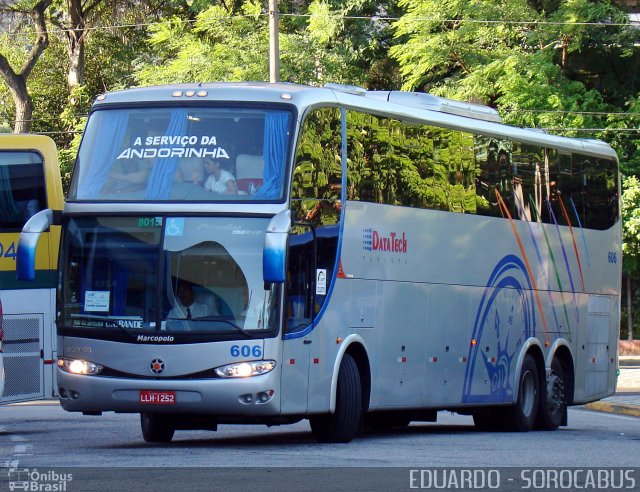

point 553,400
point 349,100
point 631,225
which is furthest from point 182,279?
point 631,225

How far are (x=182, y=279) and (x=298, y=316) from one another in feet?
4.15

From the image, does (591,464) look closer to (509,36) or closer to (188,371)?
(188,371)

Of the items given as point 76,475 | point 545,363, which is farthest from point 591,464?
point 545,363

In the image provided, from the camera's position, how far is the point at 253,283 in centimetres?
1467

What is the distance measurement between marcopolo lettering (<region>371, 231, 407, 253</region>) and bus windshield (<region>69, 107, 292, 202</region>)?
212 centimetres

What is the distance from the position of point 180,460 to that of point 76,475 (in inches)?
64.7

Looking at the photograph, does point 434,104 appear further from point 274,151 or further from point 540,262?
point 274,151

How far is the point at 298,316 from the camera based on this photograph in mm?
15133

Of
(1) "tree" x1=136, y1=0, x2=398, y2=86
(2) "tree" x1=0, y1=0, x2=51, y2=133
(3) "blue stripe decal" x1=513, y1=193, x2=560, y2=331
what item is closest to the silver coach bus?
(3) "blue stripe decal" x1=513, y1=193, x2=560, y2=331

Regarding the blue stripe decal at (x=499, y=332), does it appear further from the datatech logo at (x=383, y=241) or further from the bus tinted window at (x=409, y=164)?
the datatech logo at (x=383, y=241)

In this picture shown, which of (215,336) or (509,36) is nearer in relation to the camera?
(215,336)

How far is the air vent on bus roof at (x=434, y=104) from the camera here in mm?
18156

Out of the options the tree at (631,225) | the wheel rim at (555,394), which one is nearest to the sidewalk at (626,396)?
the tree at (631,225)

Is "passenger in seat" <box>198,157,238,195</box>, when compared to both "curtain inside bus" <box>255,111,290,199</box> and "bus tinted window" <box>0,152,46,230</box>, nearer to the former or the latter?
"curtain inside bus" <box>255,111,290,199</box>
